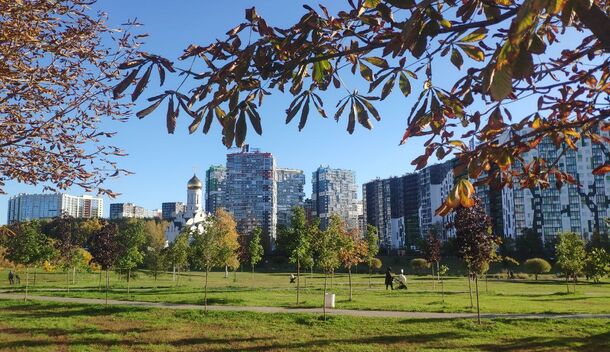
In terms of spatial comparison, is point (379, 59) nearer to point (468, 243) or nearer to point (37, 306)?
point (468, 243)

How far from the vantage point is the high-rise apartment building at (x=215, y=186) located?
13975 cm

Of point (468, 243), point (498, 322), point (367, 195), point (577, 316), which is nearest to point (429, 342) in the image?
point (498, 322)

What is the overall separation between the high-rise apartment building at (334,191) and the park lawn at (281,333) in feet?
456

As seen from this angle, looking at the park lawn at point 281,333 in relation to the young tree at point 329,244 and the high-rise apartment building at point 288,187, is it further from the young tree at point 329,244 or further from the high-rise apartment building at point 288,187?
the high-rise apartment building at point 288,187

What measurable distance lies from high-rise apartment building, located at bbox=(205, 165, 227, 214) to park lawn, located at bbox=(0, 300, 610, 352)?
121m

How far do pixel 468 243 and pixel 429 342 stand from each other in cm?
605

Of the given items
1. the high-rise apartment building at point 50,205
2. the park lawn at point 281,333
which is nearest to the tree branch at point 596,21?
the park lawn at point 281,333

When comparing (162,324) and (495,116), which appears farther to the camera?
(162,324)

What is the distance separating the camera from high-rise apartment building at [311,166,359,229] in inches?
6225

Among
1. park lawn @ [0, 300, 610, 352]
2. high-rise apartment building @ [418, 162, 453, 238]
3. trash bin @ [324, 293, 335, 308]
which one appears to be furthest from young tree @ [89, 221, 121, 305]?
high-rise apartment building @ [418, 162, 453, 238]

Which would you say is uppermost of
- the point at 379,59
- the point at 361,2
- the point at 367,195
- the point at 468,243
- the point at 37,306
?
the point at 367,195

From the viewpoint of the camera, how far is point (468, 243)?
699 inches

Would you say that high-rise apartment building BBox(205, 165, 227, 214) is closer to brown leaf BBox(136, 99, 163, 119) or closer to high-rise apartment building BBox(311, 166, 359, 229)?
high-rise apartment building BBox(311, 166, 359, 229)

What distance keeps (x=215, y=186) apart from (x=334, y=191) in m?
40.1
